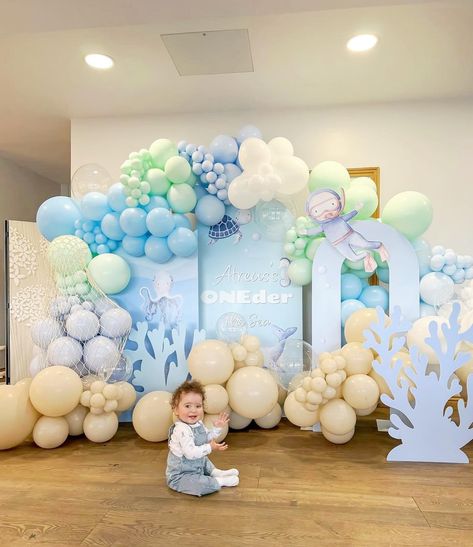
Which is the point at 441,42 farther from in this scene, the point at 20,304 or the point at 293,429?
the point at 20,304

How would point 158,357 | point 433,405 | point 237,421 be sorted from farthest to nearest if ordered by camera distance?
point 158,357
point 237,421
point 433,405

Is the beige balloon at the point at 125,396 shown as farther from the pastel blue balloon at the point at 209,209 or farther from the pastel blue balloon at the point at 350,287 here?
the pastel blue balloon at the point at 350,287

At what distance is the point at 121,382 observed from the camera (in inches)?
122

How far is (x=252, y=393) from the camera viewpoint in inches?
113

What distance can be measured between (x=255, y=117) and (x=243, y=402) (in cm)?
233

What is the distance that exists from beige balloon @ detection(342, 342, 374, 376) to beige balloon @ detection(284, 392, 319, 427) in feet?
1.17

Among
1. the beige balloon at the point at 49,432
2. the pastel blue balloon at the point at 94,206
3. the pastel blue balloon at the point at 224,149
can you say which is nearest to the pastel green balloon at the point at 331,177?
the pastel blue balloon at the point at 224,149

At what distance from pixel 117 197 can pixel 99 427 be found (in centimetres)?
159

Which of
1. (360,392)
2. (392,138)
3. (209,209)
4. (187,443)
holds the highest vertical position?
(392,138)

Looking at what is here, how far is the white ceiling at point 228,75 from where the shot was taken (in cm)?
194

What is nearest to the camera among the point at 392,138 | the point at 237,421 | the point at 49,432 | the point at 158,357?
the point at 49,432

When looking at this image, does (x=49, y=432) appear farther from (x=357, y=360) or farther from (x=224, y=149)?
(x=224, y=149)

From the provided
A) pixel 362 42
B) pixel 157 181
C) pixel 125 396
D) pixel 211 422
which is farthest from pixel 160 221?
pixel 362 42

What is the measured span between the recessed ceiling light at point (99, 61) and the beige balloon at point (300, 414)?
2533mm
